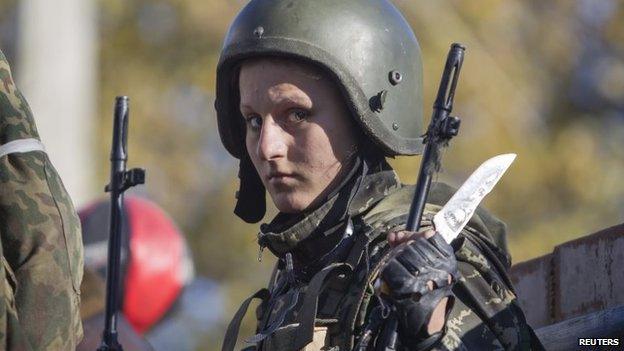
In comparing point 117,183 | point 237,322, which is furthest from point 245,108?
point 117,183

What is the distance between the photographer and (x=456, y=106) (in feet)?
53.3

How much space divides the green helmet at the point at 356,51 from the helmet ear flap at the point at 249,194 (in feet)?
1.18

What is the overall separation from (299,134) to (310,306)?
0.60 m

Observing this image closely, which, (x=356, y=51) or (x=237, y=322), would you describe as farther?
(x=237, y=322)

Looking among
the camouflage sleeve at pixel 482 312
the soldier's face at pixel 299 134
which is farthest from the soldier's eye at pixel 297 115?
the camouflage sleeve at pixel 482 312

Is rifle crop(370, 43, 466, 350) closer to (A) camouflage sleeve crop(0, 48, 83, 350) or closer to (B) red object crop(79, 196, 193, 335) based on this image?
(A) camouflage sleeve crop(0, 48, 83, 350)

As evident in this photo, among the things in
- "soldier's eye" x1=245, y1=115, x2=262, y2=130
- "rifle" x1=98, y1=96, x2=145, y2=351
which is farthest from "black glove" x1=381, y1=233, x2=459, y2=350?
"rifle" x1=98, y1=96, x2=145, y2=351

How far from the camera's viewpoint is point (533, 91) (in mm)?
17125

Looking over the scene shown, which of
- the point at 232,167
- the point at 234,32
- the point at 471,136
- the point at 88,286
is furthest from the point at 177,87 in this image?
the point at 234,32

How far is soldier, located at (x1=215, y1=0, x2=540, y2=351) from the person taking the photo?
18.9 ft

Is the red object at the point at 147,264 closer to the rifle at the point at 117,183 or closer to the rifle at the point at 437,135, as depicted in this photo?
the rifle at the point at 117,183

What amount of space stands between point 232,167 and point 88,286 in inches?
340

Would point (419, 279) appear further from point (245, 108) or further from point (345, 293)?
point (245, 108)

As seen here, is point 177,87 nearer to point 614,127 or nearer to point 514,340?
point 614,127
